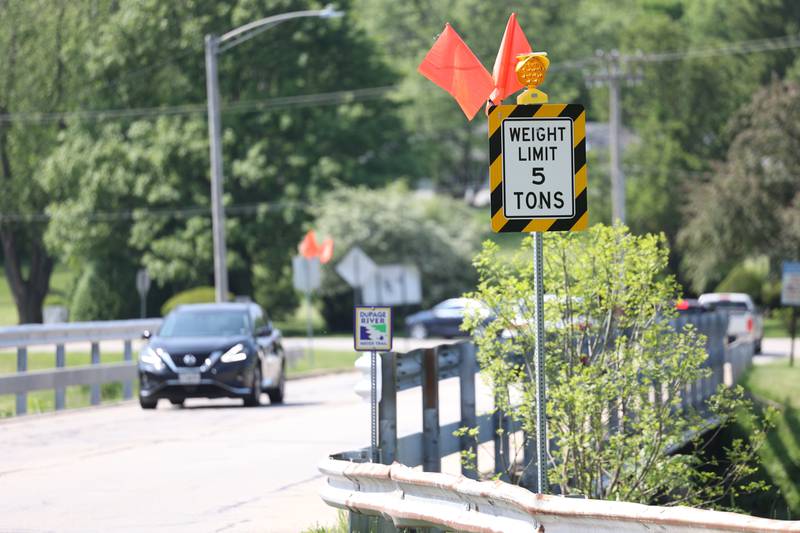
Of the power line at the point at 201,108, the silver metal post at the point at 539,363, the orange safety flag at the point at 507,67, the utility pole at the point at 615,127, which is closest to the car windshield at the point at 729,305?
the utility pole at the point at 615,127

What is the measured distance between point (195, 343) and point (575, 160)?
1505cm

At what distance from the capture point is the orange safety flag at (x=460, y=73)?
13.4m

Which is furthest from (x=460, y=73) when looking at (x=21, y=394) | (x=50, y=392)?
(x=50, y=392)

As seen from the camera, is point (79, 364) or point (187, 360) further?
point (79, 364)

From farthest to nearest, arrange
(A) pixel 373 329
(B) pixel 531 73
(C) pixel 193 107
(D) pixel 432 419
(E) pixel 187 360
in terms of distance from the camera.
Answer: (C) pixel 193 107
(E) pixel 187 360
(D) pixel 432 419
(A) pixel 373 329
(B) pixel 531 73

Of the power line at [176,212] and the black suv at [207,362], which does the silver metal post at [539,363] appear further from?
the power line at [176,212]

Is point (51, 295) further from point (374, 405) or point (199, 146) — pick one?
point (374, 405)

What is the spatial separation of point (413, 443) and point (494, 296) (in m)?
1.37

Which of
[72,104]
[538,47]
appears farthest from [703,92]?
[72,104]

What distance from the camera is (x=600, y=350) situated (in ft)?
39.5

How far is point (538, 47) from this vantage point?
9044 cm

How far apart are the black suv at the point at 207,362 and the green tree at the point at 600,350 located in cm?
1127

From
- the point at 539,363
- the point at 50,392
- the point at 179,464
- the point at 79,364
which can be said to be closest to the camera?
the point at 539,363

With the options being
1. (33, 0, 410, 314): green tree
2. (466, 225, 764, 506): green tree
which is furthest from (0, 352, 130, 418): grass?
(33, 0, 410, 314): green tree
